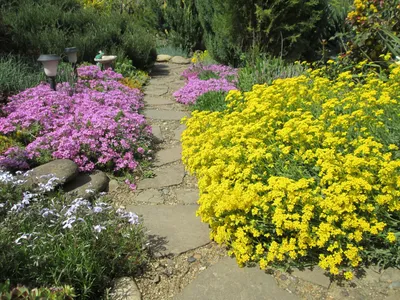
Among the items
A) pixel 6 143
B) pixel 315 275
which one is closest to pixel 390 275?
pixel 315 275

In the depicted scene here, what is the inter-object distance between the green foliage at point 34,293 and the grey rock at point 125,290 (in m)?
0.34

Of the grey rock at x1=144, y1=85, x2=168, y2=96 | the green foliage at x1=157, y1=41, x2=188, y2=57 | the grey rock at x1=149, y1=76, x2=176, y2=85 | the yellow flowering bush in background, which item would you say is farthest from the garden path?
the green foliage at x1=157, y1=41, x2=188, y2=57

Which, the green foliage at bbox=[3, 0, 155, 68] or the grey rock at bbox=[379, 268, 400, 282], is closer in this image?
the grey rock at bbox=[379, 268, 400, 282]

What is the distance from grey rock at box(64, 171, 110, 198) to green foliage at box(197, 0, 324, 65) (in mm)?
3847

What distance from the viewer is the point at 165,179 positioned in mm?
3785

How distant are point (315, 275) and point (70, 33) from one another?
25.6 ft

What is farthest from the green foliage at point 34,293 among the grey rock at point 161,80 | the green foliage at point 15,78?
the grey rock at point 161,80

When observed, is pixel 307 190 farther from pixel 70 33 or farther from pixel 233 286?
pixel 70 33

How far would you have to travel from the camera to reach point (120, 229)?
261 cm

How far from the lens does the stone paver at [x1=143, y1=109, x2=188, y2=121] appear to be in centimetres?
548

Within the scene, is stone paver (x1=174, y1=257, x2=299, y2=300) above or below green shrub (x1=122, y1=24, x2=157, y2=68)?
below

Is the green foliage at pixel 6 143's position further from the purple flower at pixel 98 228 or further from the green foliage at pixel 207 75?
the green foliage at pixel 207 75

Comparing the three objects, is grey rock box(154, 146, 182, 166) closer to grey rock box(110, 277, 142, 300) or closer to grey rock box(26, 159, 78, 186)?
grey rock box(26, 159, 78, 186)

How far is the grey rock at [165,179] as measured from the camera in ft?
12.0
